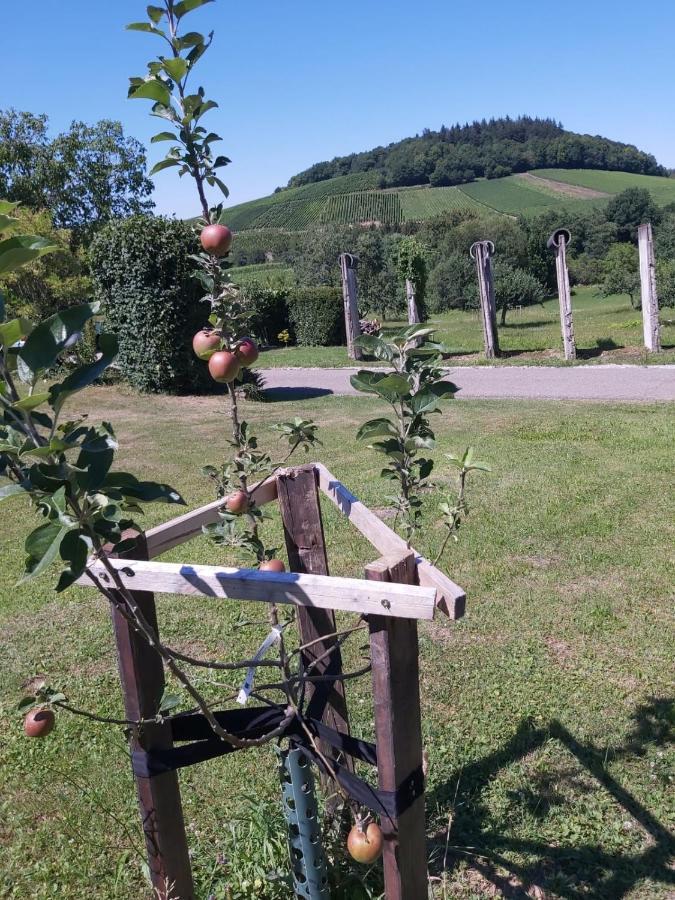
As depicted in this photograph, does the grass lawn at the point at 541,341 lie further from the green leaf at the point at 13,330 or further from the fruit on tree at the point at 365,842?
the green leaf at the point at 13,330

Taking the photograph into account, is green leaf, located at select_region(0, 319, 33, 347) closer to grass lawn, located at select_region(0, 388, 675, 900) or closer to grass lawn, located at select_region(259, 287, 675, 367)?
grass lawn, located at select_region(0, 388, 675, 900)

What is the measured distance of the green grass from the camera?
184ft

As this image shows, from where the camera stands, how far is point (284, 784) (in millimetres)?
1971

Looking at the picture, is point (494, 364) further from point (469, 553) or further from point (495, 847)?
point (495, 847)

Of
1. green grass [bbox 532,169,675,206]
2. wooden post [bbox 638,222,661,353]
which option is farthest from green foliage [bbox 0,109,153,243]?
green grass [bbox 532,169,675,206]

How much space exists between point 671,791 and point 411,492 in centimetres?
176

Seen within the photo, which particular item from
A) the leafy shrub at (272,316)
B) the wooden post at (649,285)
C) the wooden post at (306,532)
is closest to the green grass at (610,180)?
the leafy shrub at (272,316)

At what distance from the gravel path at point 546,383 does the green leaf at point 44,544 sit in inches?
335

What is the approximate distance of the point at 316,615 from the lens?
2.34 m

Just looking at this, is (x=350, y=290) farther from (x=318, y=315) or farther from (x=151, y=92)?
(x=151, y=92)

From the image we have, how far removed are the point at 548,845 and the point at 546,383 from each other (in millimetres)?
9853

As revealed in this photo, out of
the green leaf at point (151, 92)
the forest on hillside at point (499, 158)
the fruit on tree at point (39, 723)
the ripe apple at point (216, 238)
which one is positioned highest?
the forest on hillside at point (499, 158)

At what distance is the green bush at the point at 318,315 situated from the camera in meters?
18.8

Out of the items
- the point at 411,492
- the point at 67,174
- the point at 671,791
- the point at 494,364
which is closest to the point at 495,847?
the point at 671,791
